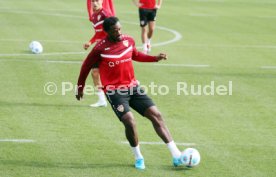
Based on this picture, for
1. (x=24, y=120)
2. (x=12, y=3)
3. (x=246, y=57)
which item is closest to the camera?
(x=24, y=120)

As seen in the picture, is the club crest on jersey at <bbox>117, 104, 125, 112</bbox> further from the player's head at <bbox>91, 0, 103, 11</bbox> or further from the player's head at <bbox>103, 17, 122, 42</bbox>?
the player's head at <bbox>91, 0, 103, 11</bbox>

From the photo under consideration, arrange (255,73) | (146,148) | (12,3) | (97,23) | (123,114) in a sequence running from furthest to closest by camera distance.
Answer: (12,3)
(255,73)
(97,23)
(146,148)
(123,114)

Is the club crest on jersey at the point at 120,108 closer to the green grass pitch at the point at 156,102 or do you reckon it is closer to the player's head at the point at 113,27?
the green grass pitch at the point at 156,102

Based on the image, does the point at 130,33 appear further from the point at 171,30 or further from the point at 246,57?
the point at 246,57

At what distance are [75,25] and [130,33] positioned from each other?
9.63 feet

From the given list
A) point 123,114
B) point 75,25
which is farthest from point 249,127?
point 75,25

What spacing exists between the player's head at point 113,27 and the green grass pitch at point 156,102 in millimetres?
2025

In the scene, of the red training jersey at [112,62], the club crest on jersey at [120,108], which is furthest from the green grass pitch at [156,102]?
the red training jersey at [112,62]

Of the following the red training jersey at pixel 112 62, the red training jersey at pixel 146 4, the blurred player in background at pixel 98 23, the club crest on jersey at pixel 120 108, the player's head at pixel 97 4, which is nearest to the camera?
the club crest on jersey at pixel 120 108

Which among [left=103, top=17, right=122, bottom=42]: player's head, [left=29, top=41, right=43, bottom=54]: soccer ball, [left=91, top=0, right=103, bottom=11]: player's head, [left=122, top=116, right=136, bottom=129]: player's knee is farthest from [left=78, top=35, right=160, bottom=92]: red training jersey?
[left=29, top=41, right=43, bottom=54]: soccer ball

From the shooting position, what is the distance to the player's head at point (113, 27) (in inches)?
455

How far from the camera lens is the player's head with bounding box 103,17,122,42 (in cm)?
1156

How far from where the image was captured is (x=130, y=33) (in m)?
27.7

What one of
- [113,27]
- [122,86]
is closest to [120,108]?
[122,86]
